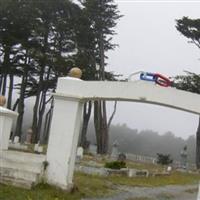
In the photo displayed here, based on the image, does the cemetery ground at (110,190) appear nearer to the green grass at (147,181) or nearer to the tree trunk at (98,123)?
the green grass at (147,181)

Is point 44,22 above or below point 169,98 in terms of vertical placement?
above

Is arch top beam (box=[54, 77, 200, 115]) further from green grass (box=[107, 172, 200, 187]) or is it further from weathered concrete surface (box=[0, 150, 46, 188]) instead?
green grass (box=[107, 172, 200, 187])

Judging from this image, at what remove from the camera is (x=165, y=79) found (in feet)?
45.6

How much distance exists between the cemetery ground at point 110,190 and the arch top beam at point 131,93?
250 cm

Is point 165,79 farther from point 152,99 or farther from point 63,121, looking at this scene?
point 63,121

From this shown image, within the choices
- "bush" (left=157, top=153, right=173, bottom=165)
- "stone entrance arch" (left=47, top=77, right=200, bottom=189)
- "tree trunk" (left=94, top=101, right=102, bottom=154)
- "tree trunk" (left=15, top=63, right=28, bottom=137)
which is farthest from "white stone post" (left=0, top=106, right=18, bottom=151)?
"tree trunk" (left=15, top=63, right=28, bottom=137)

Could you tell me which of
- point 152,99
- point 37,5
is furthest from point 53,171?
point 37,5

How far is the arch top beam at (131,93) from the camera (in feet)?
44.8

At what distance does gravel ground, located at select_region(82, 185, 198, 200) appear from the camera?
1574 cm

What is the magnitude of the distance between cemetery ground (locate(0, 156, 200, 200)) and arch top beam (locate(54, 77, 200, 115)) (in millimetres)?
2497

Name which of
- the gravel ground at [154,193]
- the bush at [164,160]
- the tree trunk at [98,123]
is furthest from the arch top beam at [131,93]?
the tree trunk at [98,123]

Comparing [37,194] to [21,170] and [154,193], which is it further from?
[154,193]

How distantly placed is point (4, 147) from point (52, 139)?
4147 millimetres

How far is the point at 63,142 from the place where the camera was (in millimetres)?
14438
